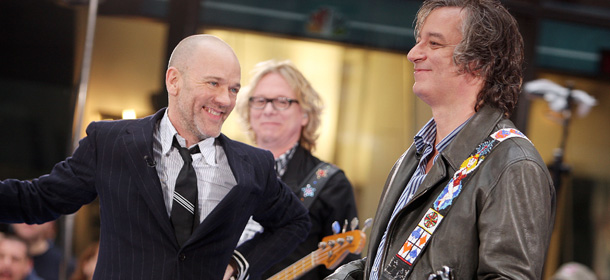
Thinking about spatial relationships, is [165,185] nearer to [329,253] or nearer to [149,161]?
[149,161]

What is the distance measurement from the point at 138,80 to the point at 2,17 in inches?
48.2

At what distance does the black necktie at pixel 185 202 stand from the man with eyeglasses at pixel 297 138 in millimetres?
1061

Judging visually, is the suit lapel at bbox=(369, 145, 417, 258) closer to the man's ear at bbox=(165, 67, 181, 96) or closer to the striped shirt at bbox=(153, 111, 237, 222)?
the striped shirt at bbox=(153, 111, 237, 222)

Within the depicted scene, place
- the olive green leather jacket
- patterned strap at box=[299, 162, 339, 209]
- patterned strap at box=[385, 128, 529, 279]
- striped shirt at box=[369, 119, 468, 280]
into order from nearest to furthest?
1. the olive green leather jacket
2. patterned strap at box=[385, 128, 529, 279]
3. striped shirt at box=[369, 119, 468, 280]
4. patterned strap at box=[299, 162, 339, 209]

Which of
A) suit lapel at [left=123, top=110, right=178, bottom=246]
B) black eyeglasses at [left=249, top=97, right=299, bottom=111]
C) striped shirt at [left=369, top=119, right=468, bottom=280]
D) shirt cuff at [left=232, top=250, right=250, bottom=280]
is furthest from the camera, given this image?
black eyeglasses at [left=249, top=97, right=299, bottom=111]

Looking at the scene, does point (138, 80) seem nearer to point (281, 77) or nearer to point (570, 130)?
point (281, 77)

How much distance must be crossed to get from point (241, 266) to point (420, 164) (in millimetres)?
832

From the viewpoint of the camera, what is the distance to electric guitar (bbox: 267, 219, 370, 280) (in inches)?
132

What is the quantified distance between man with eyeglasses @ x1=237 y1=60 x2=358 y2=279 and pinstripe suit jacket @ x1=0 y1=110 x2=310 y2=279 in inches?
39.0

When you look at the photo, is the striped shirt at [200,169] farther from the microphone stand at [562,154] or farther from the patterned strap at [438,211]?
the microphone stand at [562,154]

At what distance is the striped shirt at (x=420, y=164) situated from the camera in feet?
7.15

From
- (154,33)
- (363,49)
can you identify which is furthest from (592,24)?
(154,33)

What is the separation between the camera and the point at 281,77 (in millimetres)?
3840

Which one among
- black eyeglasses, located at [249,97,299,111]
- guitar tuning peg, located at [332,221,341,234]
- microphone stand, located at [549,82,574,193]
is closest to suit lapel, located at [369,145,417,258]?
guitar tuning peg, located at [332,221,341,234]
